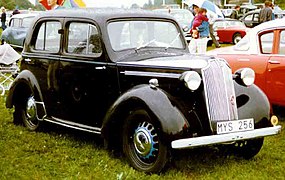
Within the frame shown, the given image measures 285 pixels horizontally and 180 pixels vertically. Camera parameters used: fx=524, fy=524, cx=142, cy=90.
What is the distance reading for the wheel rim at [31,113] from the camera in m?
7.49

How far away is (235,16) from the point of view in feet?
107

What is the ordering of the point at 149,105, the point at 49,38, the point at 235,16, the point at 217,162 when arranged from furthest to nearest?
the point at 235,16, the point at 49,38, the point at 217,162, the point at 149,105

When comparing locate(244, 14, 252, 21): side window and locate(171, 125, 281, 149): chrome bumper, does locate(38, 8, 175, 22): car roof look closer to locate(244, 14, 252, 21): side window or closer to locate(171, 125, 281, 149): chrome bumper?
locate(171, 125, 281, 149): chrome bumper

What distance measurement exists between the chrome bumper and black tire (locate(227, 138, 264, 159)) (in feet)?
1.43

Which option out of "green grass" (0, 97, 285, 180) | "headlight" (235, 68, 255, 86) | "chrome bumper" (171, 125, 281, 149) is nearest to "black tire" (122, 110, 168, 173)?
"green grass" (0, 97, 285, 180)

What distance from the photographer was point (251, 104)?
5914 millimetres

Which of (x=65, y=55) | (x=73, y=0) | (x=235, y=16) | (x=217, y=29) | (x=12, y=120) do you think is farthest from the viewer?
(x=235, y=16)

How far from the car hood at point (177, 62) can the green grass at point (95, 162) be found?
40.9 inches

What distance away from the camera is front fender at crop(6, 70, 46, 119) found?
7.24 meters

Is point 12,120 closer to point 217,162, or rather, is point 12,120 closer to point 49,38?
point 49,38

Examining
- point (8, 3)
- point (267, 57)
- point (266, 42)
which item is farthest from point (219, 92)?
point (8, 3)

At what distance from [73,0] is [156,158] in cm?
724

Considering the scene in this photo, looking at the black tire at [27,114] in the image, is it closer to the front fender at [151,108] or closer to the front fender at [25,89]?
the front fender at [25,89]

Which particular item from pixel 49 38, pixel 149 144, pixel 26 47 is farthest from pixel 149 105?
pixel 26 47
